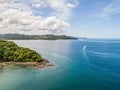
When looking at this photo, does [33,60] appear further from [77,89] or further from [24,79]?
[77,89]

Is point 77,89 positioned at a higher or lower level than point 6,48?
lower

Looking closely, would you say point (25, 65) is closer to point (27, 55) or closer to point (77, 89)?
point (27, 55)

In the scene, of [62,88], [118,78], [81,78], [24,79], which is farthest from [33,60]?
[118,78]

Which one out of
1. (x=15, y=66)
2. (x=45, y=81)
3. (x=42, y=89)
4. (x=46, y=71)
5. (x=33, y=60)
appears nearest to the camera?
(x=42, y=89)

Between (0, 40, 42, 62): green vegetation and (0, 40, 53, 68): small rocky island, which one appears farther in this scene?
(0, 40, 42, 62): green vegetation

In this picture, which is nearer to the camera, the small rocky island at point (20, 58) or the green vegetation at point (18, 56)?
the small rocky island at point (20, 58)

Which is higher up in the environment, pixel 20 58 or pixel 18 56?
pixel 18 56

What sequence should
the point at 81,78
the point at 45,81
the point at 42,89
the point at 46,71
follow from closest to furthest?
the point at 42,89 → the point at 45,81 → the point at 81,78 → the point at 46,71

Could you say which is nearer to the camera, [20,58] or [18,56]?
[20,58]

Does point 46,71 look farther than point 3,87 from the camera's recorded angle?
Yes
